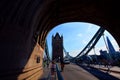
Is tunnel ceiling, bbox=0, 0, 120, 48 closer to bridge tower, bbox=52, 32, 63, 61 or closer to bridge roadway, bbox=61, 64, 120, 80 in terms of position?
bridge roadway, bbox=61, 64, 120, 80

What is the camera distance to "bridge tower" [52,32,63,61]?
98.4 meters

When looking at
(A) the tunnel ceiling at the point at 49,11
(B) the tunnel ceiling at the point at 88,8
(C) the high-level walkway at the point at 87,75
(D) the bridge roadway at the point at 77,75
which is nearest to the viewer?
(A) the tunnel ceiling at the point at 49,11

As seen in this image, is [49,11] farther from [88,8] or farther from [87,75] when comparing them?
[87,75]

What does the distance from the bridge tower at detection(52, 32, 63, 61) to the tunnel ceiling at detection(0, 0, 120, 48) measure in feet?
269

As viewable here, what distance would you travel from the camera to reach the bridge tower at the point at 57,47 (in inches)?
3873

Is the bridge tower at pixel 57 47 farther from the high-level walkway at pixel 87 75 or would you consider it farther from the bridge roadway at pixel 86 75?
the bridge roadway at pixel 86 75

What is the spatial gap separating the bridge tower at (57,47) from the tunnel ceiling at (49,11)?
8201 cm

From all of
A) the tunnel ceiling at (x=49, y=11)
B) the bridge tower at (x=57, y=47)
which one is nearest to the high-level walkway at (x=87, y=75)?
the tunnel ceiling at (x=49, y=11)

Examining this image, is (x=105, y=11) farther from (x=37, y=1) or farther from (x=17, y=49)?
(x=17, y=49)

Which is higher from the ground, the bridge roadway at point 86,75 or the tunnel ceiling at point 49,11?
the tunnel ceiling at point 49,11

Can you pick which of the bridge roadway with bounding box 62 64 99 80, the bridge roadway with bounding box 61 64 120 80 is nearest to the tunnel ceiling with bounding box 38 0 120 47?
the bridge roadway with bounding box 61 64 120 80

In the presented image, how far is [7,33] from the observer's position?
20.2 feet

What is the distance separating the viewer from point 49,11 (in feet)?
39.1

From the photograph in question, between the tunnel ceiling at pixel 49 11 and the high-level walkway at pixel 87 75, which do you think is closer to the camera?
the tunnel ceiling at pixel 49 11
